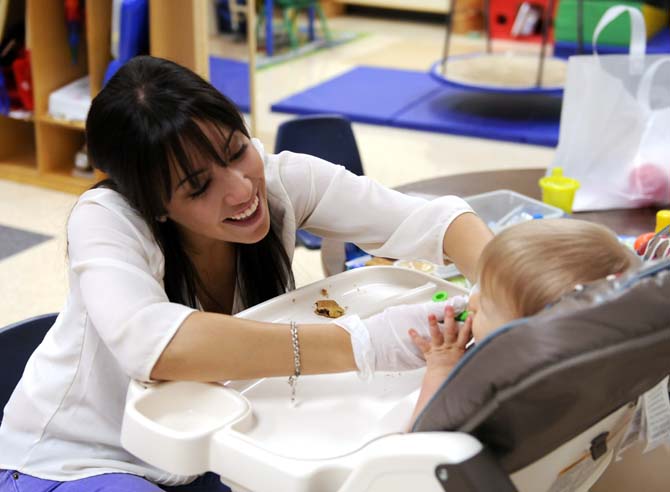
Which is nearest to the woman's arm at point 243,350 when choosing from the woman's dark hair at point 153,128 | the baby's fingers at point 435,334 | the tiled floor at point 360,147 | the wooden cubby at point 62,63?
the baby's fingers at point 435,334

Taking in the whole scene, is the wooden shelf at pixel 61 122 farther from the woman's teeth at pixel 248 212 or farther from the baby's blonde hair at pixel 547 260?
the baby's blonde hair at pixel 547 260

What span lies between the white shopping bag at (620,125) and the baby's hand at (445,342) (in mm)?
963

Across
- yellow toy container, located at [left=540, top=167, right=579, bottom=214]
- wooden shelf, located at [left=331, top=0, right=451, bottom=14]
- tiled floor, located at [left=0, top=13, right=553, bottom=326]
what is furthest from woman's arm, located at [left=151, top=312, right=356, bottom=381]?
wooden shelf, located at [left=331, top=0, right=451, bottom=14]

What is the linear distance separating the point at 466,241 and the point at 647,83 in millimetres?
852

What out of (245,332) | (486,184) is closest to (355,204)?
(245,332)

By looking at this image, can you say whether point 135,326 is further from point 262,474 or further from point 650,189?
point 650,189

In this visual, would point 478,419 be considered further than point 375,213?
No

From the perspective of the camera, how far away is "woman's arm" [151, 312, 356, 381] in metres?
1.02

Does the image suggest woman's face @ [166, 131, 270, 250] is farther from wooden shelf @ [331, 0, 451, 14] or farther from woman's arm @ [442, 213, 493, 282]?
wooden shelf @ [331, 0, 451, 14]

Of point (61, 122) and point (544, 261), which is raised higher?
point (544, 261)

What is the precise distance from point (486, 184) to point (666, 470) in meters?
0.86

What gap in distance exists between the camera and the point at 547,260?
0.87m

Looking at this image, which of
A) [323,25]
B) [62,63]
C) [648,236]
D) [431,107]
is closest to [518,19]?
[323,25]

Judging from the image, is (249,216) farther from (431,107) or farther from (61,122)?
(431,107)
